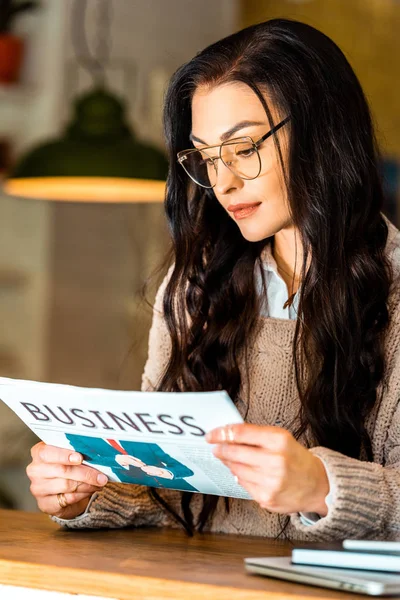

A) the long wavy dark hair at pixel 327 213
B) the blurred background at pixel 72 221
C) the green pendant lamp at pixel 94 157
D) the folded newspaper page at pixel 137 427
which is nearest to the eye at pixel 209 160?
the long wavy dark hair at pixel 327 213

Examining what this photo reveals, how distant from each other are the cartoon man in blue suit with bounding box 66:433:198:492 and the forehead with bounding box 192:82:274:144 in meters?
0.52

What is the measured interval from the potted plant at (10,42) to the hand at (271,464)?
133 inches

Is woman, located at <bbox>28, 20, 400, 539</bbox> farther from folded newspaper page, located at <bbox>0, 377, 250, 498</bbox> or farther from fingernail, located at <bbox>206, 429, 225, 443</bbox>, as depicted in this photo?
fingernail, located at <bbox>206, 429, 225, 443</bbox>

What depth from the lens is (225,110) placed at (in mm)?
1659

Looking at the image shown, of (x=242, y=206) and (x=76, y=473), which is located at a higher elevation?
(x=242, y=206)

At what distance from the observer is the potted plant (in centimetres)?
434

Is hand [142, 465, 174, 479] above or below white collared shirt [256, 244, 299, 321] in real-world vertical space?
below

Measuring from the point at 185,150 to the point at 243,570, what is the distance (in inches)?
30.3

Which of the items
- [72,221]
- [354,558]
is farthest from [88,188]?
[354,558]

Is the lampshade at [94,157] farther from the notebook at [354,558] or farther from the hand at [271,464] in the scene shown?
the notebook at [354,558]

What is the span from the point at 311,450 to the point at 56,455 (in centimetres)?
40

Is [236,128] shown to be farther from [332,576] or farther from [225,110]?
[332,576]

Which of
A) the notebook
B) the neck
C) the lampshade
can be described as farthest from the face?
the lampshade

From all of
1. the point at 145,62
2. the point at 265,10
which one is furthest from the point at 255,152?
the point at 265,10
